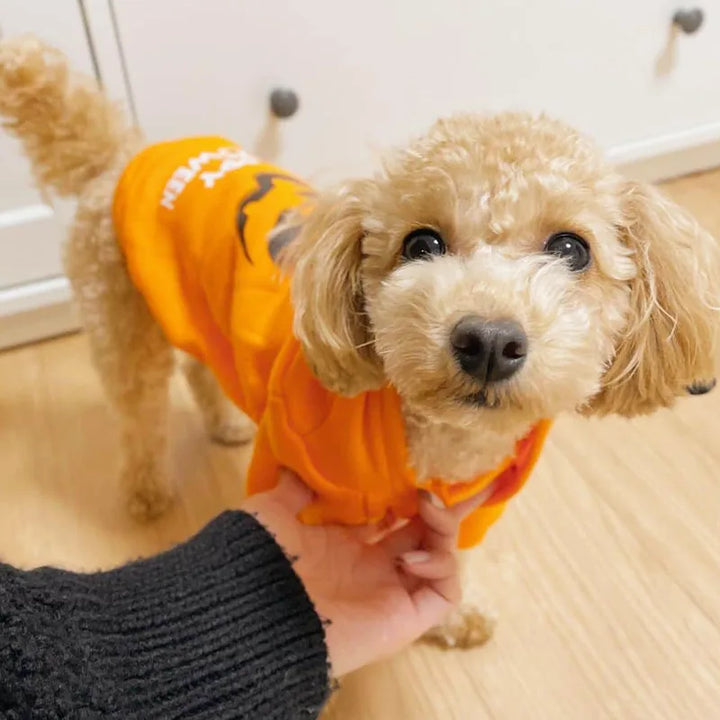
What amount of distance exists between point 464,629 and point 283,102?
738mm

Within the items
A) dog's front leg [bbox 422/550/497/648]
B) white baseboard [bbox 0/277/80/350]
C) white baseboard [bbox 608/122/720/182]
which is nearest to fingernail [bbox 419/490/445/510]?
dog's front leg [bbox 422/550/497/648]

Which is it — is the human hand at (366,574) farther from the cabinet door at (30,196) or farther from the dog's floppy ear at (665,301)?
the cabinet door at (30,196)

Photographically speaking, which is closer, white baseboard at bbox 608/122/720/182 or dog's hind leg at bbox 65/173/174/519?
dog's hind leg at bbox 65/173/174/519

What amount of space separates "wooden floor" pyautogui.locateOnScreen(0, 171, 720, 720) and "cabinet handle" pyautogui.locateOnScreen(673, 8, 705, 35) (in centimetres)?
64

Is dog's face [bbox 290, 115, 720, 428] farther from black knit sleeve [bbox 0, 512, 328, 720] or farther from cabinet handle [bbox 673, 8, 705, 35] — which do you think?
cabinet handle [bbox 673, 8, 705, 35]

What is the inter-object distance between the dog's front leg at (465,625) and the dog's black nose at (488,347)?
0.37 meters

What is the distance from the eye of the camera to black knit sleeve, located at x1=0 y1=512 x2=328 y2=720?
518mm

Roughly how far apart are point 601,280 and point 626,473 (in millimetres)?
512

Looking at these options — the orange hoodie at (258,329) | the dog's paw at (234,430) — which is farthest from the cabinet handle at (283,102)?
the dog's paw at (234,430)

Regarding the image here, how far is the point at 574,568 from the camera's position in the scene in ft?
3.05

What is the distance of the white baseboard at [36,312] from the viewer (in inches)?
46.1

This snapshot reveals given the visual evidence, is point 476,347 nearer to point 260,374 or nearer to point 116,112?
point 260,374

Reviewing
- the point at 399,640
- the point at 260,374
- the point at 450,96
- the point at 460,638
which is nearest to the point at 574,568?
the point at 460,638

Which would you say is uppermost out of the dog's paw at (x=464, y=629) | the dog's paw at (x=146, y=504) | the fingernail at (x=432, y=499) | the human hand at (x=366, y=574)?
the fingernail at (x=432, y=499)
